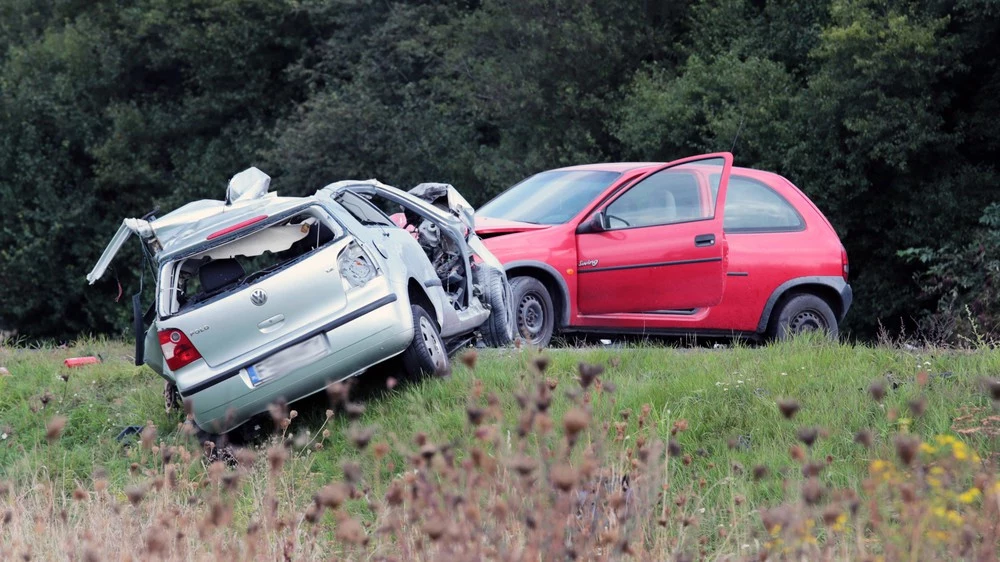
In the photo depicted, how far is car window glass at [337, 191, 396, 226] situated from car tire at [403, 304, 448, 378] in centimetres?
91

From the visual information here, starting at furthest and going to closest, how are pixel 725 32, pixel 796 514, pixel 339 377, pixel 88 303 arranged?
1. pixel 88 303
2. pixel 725 32
3. pixel 339 377
4. pixel 796 514

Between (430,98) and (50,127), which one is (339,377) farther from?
(50,127)

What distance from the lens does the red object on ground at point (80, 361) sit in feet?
35.2

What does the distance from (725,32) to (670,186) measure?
1593 cm

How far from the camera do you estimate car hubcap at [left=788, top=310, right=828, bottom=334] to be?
1078 cm

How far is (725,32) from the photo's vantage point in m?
25.1

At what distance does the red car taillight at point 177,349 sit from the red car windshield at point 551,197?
144 inches

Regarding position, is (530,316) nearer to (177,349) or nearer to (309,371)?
(309,371)

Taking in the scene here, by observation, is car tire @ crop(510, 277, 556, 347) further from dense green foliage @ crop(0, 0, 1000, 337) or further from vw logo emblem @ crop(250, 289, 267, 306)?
dense green foliage @ crop(0, 0, 1000, 337)

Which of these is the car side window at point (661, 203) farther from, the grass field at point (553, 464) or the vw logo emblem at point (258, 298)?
the vw logo emblem at point (258, 298)

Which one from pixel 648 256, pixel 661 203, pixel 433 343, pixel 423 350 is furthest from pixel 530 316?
pixel 423 350

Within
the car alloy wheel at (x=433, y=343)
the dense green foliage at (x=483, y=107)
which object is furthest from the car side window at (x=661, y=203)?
the dense green foliage at (x=483, y=107)

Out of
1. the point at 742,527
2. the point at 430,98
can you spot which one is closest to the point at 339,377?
the point at 742,527

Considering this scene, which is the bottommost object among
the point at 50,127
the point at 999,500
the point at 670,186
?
the point at 50,127
